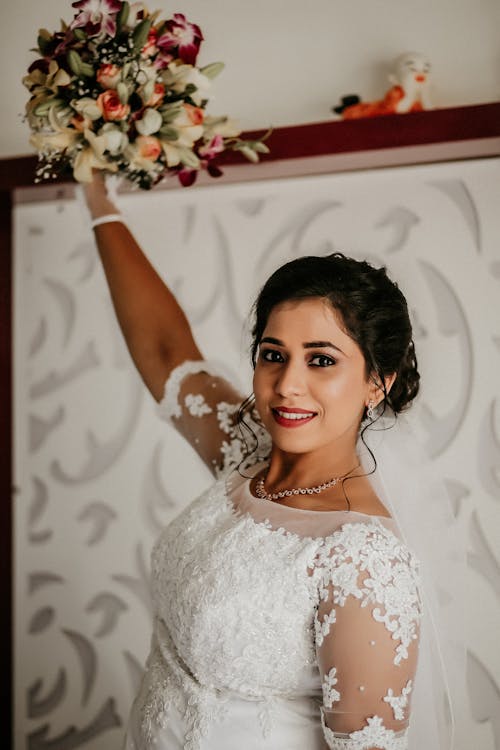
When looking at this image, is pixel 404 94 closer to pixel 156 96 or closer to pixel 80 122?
pixel 156 96

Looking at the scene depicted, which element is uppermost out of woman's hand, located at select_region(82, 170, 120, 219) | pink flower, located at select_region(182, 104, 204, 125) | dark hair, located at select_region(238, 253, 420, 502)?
pink flower, located at select_region(182, 104, 204, 125)

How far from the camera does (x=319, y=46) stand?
2.18m

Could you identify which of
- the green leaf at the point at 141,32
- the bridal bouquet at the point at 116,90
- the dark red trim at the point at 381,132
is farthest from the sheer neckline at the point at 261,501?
the dark red trim at the point at 381,132

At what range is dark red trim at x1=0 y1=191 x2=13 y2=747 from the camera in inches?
101

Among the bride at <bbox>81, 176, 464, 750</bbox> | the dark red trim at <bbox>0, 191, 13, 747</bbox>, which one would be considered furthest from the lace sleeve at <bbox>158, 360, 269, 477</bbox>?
the dark red trim at <bbox>0, 191, 13, 747</bbox>

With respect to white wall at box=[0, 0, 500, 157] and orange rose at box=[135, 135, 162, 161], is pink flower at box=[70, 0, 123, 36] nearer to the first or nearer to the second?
orange rose at box=[135, 135, 162, 161]

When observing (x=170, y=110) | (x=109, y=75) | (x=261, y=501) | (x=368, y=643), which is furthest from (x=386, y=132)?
(x=368, y=643)

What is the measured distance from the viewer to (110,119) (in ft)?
4.37

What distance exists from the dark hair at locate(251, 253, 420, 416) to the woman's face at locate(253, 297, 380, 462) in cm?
2

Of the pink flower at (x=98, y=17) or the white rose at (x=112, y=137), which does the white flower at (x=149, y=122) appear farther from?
the pink flower at (x=98, y=17)

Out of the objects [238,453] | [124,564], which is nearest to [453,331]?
[238,453]

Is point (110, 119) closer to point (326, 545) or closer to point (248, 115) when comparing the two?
point (326, 545)

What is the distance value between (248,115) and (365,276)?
116cm

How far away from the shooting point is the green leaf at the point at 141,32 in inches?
51.4
